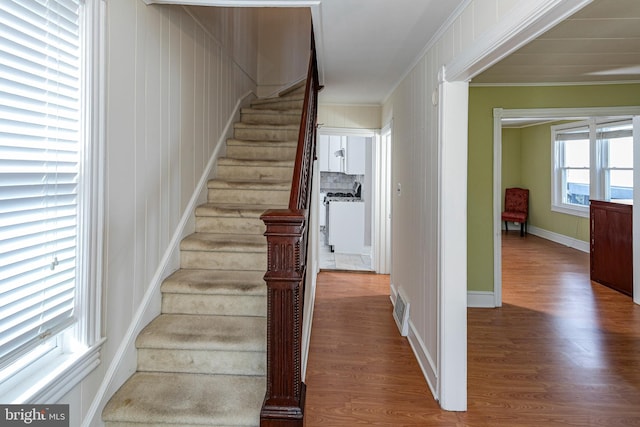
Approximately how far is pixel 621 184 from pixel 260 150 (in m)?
6.02

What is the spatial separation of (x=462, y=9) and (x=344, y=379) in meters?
2.47

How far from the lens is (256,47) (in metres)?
5.28

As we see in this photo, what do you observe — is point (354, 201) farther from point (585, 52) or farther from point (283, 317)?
point (283, 317)

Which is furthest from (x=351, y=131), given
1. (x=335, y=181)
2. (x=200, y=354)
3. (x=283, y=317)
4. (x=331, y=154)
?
(x=283, y=317)

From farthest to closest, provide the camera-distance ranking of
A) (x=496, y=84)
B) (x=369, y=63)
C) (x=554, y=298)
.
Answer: (x=554, y=298)
(x=496, y=84)
(x=369, y=63)

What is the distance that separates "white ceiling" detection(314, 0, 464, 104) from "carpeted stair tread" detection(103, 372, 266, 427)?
219 cm

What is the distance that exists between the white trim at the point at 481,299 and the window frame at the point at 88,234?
379cm

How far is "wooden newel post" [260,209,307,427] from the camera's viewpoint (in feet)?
5.66

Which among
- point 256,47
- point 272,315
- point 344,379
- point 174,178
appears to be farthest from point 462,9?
point 256,47

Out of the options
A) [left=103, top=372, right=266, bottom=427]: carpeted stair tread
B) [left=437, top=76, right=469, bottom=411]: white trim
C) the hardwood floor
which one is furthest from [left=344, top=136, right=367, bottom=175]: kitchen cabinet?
[left=103, top=372, right=266, bottom=427]: carpeted stair tread

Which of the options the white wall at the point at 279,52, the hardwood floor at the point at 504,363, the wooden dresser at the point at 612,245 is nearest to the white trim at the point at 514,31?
the hardwood floor at the point at 504,363

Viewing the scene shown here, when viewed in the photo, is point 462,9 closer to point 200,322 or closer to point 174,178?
point 174,178

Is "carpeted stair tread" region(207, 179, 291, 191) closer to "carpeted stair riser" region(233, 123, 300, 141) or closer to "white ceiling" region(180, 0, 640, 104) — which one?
"carpeted stair riser" region(233, 123, 300, 141)

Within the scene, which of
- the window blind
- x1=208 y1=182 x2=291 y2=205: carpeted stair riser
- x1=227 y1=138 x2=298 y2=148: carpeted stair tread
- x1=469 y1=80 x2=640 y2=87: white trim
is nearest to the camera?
the window blind
